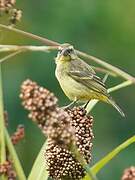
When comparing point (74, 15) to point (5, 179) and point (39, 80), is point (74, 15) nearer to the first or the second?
point (39, 80)

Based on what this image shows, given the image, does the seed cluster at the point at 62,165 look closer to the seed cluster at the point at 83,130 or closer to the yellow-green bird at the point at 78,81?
the seed cluster at the point at 83,130

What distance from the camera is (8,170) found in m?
2.62

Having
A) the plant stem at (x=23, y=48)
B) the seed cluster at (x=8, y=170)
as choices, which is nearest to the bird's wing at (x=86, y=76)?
the plant stem at (x=23, y=48)

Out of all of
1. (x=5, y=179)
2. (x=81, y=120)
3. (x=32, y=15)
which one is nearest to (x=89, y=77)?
(x=81, y=120)

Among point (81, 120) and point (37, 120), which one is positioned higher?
point (37, 120)

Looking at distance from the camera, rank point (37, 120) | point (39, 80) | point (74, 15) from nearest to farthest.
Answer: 1. point (37, 120)
2. point (39, 80)
3. point (74, 15)

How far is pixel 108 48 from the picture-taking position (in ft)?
50.8

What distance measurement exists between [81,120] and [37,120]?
0.63 m

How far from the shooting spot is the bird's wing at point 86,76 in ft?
13.4

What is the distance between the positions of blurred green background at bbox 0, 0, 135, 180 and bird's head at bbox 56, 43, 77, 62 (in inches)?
283

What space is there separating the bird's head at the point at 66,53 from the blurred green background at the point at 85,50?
7.18 meters

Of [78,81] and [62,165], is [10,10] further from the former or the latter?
[78,81]

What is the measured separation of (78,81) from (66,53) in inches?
16.7

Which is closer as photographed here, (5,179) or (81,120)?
(5,179)
